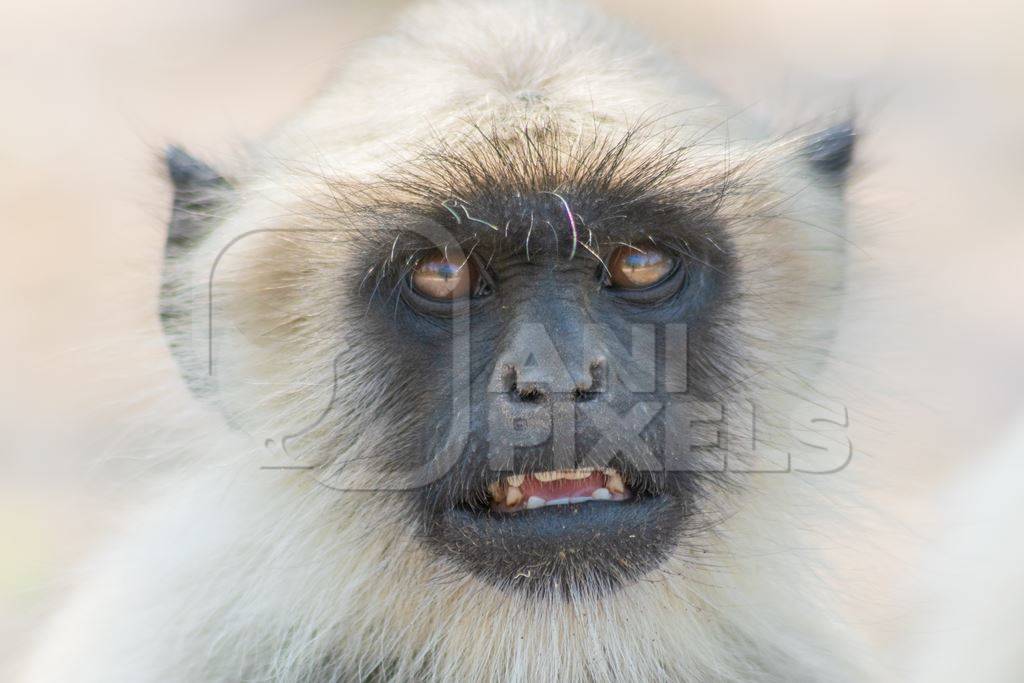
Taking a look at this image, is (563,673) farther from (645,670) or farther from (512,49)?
(512,49)

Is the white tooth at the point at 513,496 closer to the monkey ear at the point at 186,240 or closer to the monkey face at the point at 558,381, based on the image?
the monkey face at the point at 558,381

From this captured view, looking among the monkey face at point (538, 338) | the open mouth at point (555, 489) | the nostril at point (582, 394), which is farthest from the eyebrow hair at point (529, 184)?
the open mouth at point (555, 489)

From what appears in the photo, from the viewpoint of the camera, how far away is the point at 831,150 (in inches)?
115

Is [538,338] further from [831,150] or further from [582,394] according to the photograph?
[831,150]

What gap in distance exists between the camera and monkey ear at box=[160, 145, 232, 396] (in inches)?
108

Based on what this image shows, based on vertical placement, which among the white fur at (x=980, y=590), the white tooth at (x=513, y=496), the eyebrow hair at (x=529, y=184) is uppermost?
the eyebrow hair at (x=529, y=184)

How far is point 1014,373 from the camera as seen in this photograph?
7.00 metres

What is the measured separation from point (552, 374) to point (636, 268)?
0.39 m

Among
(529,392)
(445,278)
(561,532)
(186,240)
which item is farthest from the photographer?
(186,240)

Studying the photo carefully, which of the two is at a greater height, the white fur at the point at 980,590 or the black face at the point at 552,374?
the black face at the point at 552,374

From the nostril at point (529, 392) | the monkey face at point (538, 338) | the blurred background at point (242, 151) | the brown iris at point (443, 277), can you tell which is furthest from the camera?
the blurred background at point (242, 151)

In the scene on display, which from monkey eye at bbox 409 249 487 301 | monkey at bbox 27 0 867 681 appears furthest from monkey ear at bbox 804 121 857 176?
monkey eye at bbox 409 249 487 301

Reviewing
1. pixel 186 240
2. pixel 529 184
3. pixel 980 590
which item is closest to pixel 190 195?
pixel 186 240

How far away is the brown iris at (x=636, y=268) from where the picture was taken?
254 cm
